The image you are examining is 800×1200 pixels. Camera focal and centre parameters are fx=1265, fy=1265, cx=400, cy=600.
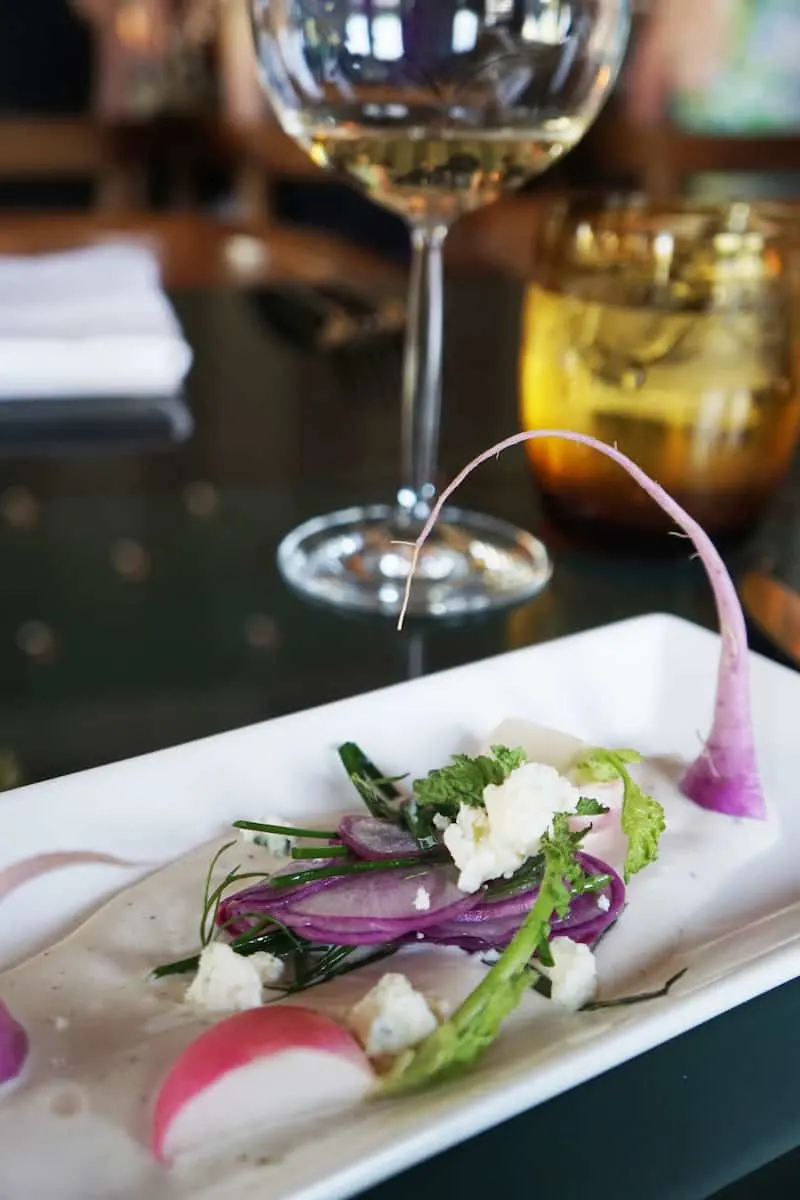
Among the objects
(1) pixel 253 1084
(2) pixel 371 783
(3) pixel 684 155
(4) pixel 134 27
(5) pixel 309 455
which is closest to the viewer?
(1) pixel 253 1084

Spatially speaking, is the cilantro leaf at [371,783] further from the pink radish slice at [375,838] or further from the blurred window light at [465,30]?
the blurred window light at [465,30]

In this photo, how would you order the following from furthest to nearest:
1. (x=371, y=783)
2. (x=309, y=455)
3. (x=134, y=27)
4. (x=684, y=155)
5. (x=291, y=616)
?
1. (x=134, y=27)
2. (x=684, y=155)
3. (x=309, y=455)
4. (x=291, y=616)
5. (x=371, y=783)

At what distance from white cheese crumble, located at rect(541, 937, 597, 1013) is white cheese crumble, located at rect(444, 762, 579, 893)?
2 cm

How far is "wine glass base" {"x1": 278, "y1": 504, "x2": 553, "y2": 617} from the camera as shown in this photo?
526mm

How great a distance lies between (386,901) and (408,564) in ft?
0.89

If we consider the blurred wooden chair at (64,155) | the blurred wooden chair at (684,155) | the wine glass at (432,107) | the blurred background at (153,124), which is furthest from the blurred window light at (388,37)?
the blurred wooden chair at (64,155)

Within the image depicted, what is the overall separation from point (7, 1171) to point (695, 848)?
0.66 ft

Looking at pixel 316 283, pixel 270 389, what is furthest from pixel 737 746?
pixel 316 283

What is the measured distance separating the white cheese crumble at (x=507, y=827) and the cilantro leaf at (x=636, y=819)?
4 cm

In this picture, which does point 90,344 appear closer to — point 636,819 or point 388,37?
point 388,37

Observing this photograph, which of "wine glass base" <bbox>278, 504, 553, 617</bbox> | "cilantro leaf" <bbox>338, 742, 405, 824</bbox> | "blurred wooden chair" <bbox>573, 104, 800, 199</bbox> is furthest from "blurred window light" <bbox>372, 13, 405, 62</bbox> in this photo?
"blurred wooden chair" <bbox>573, 104, 800, 199</bbox>

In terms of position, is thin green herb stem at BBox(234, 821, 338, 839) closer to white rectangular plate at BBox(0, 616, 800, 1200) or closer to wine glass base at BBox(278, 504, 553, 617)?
white rectangular plate at BBox(0, 616, 800, 1200)

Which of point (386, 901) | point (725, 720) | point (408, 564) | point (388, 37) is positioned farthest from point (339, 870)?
point (388, 37)

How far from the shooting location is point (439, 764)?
390mm
